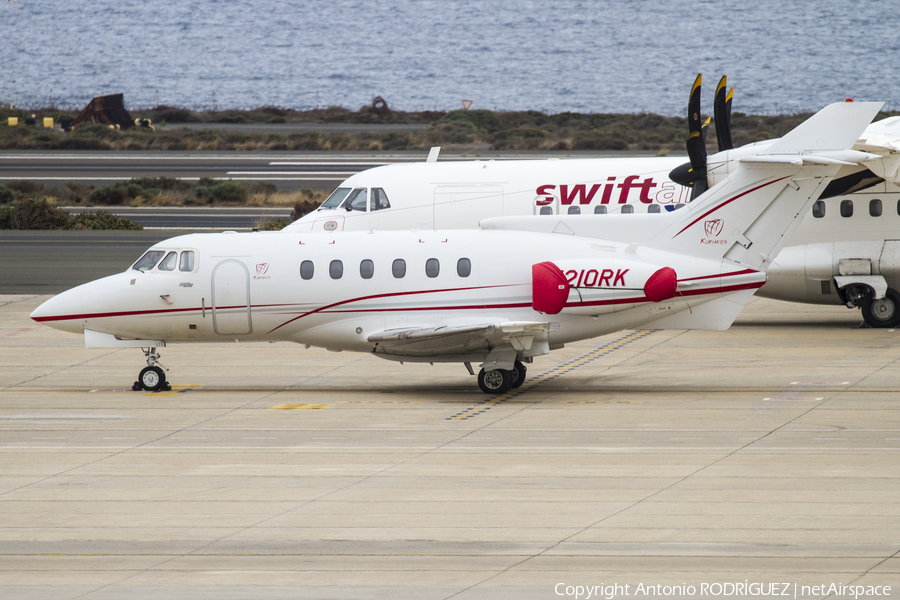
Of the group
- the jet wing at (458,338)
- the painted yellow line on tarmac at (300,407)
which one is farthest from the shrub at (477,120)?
the painted yellow line on tarmac at (300,407)

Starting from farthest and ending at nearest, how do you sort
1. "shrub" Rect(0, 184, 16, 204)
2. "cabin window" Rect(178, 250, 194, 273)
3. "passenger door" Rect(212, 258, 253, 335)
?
"shrub" Rect(0, 184, 16, 204), "cabin window" Rect(178, 250, 194, 273), "passenger door" Rect(212, 258, 253, 335)

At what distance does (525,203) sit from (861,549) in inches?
667

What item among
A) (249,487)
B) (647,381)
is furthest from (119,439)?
(647,381)

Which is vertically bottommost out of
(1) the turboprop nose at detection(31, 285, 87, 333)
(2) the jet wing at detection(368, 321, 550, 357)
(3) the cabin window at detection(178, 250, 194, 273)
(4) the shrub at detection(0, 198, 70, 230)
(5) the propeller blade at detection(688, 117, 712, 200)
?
(2) the jet wing at detection(368, 321, 550, 357)

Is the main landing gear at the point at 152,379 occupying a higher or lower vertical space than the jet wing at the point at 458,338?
lower

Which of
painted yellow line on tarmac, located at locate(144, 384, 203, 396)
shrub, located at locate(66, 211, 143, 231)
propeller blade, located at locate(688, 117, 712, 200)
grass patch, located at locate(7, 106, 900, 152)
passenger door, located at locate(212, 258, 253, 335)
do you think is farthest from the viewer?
grass patch, located at locate(7, 106, 900, 152)

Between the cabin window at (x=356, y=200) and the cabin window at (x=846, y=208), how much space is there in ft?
37.7

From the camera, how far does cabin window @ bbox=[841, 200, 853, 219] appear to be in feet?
89.9

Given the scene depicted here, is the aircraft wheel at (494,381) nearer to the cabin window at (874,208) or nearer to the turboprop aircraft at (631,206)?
the turboprop aircraft at (631,206)

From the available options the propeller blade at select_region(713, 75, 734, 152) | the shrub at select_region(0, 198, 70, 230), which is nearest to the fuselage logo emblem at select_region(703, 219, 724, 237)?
the propeller blade at select_region(713, 75, 734, 152)

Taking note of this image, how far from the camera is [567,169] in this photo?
1116 inches

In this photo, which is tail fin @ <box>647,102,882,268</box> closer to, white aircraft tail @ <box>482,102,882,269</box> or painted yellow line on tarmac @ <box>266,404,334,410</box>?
white aircraft tail @ <box>482,102,882,269</box>

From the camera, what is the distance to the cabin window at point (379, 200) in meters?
28.1

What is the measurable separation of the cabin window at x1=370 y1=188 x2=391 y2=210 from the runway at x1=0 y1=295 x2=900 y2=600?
4366 millimetres
